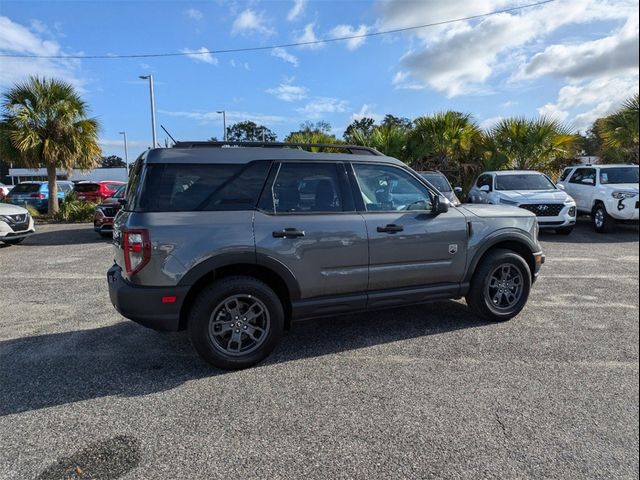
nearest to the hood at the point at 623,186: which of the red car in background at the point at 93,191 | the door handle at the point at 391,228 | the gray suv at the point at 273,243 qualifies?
Result: the gray suv at the point at 273,243

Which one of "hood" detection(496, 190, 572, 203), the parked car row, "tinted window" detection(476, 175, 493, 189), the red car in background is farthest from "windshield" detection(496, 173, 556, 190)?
the red car in background

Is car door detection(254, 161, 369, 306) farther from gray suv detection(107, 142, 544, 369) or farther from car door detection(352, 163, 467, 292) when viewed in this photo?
car door detection(352, 163, 467, 292)

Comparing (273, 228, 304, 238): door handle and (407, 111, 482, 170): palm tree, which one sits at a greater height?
(407, 111, 482, 170): palm tree

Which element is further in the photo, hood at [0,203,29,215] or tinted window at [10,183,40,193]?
tinted window at [10,183,40,193]

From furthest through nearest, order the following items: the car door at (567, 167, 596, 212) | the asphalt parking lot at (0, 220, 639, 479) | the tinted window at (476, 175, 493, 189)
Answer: the car door at (567, 167, 596, 212), the tinted window at (476, 175, 493, 189), the asphalt parking lot at (0, 220, 639, 479)

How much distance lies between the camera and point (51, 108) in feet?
48.9

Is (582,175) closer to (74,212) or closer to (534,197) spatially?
(534,197)

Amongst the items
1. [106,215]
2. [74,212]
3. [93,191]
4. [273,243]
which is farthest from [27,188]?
[273,243]

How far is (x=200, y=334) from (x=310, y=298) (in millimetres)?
1003

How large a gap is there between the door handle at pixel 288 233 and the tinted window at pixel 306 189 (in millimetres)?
204

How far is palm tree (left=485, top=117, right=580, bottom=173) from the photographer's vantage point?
1585 cm

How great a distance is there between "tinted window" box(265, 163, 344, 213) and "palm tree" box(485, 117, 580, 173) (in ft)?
45.4

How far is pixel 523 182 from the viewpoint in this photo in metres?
12.2

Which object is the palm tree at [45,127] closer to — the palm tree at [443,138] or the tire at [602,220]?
the palm tree at [443,138]
